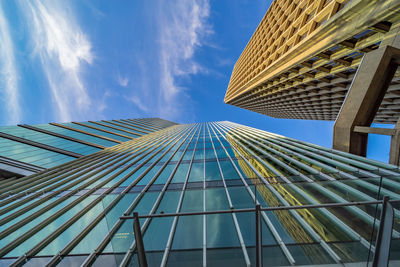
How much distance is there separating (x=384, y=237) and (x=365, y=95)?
9.76 meters

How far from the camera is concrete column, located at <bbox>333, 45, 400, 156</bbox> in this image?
9.20 meters

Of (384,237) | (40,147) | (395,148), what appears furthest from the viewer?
(40,147)

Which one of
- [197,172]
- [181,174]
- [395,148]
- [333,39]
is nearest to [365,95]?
[395,148]

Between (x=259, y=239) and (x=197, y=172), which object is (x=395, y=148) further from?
(x=197, y=172)

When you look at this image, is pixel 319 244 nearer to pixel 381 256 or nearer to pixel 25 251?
pixel 381 256

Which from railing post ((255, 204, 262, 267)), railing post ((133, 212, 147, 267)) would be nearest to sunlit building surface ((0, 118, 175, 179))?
railing post ((133, 212, 147, 267))

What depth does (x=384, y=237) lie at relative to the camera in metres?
3.43

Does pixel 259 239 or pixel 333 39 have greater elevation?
pixel 333 39

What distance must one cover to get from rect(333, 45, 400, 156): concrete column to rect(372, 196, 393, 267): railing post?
30.1ft

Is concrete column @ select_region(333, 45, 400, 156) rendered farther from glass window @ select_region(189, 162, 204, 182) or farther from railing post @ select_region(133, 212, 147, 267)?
railing post @ select_region(133, 212, 147, 267)

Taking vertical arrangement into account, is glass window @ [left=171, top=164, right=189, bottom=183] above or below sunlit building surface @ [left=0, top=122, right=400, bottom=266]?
below

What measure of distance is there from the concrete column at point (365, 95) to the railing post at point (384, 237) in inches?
361

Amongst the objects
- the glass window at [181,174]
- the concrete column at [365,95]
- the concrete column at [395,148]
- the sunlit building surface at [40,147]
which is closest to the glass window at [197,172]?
the glass window at [181,174]

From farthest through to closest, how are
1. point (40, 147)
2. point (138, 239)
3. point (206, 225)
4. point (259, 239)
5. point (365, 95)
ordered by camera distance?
A: point (40, 147)
point (365, 95)
point (206, 225)
point (259, 239)
point (138, 239)
